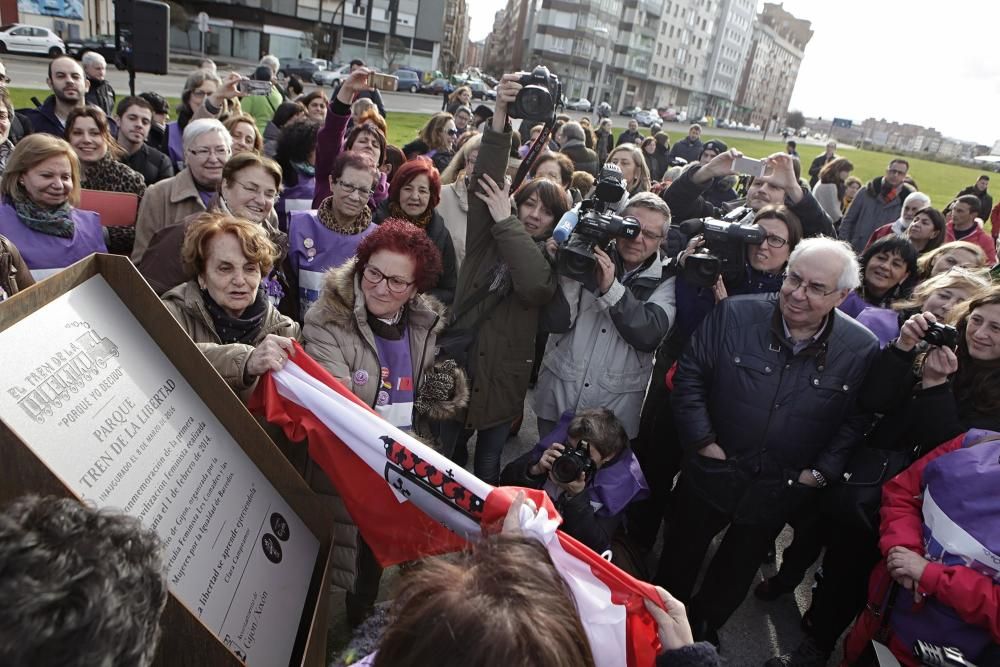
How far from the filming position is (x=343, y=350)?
2367mm

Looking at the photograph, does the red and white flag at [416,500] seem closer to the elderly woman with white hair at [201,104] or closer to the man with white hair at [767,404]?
the man with white hair at [767,404]

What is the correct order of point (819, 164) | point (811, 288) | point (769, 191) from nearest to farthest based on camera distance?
point (811, 288)
point (769, 191)
point (819, 164)

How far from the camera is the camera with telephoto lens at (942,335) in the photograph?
7.78ft

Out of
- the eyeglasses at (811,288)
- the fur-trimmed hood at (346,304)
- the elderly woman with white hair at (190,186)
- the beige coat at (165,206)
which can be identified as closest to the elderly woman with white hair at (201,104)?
the elderly woman with white hair at (190,186)

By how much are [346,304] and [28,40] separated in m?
31.3

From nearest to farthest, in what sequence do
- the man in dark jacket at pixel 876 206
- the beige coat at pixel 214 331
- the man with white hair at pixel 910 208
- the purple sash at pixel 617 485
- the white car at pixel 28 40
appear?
the beige coat at pixel 214 331, the purple sash at pixel 617 485, the man with white hair at pixel 910 208, the man in dark jacket at pixel 876 206, the white car at pixel 28 40

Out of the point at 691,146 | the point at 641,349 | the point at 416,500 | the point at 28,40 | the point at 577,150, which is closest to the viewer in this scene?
the point at 416,500

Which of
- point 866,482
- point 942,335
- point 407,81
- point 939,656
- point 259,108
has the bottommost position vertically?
point 939,656

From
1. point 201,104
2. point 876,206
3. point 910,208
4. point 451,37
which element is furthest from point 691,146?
point 451,37

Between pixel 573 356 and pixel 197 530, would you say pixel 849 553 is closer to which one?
pixel 573 356

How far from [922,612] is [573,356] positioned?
1.82 metres

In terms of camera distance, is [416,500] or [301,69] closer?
[416,500]

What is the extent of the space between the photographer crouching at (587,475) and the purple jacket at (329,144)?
2462 mm

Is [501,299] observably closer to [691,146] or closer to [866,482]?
[866,482]
